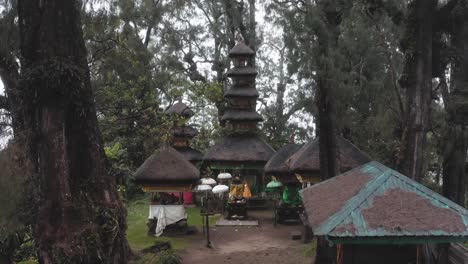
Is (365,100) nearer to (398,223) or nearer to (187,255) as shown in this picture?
(187,255)

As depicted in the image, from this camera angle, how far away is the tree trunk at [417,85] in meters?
10.9

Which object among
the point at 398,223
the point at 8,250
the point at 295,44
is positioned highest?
the point at 295,44

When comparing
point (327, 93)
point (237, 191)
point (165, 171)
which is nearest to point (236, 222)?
point (237, 191)

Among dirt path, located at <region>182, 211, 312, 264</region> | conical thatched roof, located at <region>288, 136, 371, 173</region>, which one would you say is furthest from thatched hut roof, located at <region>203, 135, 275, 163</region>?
conical thatched roof, located at <region>288, 136, 371, 173</region>

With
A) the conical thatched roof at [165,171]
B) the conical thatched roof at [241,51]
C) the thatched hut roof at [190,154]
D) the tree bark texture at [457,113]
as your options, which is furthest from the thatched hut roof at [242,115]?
the tree bark texture at [457,113]

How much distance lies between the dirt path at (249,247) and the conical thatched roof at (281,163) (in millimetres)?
2403

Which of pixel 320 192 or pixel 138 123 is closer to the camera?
pixel 320 192

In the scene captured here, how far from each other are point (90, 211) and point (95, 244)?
58cm

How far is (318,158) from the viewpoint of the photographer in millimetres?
16750

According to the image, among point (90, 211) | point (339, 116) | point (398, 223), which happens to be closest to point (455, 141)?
point (339, 116)

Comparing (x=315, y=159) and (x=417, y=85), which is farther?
(x=315, y=159)

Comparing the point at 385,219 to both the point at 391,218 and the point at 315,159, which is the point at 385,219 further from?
the point at 315,159

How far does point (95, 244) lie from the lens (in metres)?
7.39

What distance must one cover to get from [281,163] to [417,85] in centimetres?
1011
